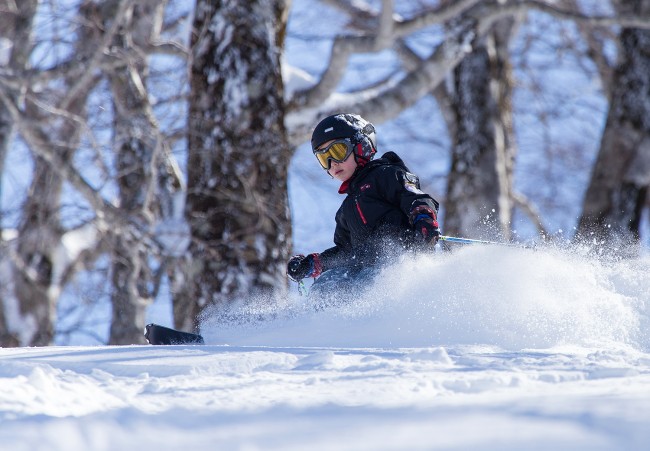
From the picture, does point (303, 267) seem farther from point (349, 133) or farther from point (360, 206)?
point (349, 133)

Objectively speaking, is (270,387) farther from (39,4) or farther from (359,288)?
(39,4)

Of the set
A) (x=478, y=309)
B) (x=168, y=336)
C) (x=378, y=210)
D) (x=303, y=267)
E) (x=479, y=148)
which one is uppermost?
(x=479, y=148)

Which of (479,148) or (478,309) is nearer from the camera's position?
(478,309)

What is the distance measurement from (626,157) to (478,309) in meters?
6.22

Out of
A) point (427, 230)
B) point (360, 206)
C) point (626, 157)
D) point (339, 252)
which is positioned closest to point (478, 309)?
point (427, 230)

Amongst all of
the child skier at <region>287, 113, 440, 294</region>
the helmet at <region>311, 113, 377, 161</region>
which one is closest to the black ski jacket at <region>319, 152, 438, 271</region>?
the child skier at <region>287, 113, 440, 294</region>

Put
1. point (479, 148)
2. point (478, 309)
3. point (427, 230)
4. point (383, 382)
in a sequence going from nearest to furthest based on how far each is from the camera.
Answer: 1. point (383, 382)
2. point (478, 309)
3. point (427, 230)
4. point (479, 148)

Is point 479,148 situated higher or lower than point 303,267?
higher

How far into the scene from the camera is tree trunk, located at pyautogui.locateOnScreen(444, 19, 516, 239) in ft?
33.4

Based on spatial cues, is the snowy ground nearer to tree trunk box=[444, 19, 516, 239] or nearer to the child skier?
the child skier

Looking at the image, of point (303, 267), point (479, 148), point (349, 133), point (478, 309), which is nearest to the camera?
point (478, 309)

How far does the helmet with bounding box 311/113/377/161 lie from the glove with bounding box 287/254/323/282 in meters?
0.74

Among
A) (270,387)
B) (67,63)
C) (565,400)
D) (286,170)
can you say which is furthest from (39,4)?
(565,400)

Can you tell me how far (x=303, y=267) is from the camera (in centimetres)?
529
